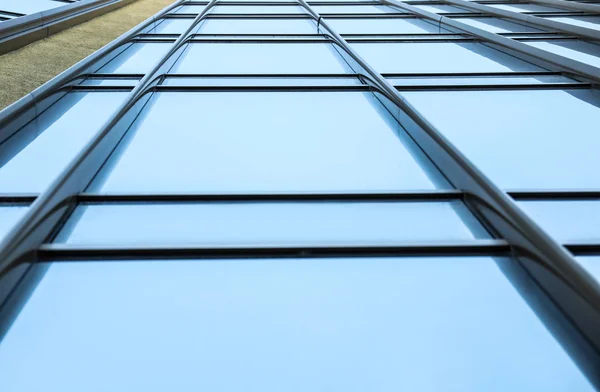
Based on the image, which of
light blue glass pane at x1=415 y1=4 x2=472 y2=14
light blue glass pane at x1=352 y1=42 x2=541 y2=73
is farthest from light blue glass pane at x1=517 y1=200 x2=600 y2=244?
light blue glass pane at x1=415 y1=4 x2=472 y2=14

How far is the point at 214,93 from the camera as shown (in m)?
6.33

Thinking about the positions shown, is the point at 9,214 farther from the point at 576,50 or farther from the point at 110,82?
the point at 576,50

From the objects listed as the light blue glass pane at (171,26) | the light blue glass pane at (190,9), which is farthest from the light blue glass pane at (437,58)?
the light blue glass pane at (190,9)

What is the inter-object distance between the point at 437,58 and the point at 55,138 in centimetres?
483

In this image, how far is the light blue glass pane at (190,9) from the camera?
1184 centimetres

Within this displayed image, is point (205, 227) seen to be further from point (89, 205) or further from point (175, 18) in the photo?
point (175, 18)

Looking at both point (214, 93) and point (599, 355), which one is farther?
point (214, 93)

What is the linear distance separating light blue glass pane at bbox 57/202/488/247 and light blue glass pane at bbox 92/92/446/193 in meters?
0.24

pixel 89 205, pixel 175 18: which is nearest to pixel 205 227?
pixel 89 205

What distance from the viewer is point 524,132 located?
511cm

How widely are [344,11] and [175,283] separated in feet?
32.1

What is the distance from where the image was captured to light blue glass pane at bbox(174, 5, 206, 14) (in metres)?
Answer: 11.8

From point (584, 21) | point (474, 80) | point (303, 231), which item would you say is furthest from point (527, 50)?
point (303, 231)

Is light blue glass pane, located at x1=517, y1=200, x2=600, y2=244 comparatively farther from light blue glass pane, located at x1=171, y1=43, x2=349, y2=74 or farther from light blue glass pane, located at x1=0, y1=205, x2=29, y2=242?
light blue glass pane, located at x1=171, y1=43, x2=349, y2=74
